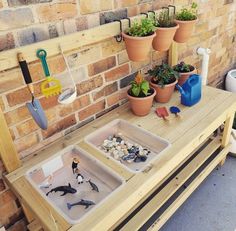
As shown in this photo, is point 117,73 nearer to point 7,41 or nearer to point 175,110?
point 175,110

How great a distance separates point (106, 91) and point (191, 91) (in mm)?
447

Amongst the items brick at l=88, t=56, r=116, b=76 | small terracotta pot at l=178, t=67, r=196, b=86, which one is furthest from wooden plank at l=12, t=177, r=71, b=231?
small terracotta pot at l=178, t=67, r=196, b=86

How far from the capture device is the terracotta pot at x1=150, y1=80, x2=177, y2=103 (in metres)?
1.39

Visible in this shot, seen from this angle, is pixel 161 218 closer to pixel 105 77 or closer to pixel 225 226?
pixel 225 226

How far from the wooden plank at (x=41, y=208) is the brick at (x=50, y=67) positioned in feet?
1.36

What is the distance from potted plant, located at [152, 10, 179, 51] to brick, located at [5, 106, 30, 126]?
73 cm

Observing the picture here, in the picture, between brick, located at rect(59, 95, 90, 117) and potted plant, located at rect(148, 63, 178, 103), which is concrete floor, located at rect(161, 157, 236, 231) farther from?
brick, located at rect(59, 95, 90, 117)

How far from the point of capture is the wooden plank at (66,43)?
901 mm

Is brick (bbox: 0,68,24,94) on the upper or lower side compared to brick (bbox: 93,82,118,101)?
upper

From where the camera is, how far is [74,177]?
3.74 ft

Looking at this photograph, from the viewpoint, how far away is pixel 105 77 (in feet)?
4.35

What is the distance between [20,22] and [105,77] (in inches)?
19.9

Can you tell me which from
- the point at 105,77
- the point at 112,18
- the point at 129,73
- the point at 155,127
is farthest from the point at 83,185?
the point at 112,18

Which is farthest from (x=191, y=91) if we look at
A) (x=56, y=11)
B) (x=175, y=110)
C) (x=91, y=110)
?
(x=56, y=11)
